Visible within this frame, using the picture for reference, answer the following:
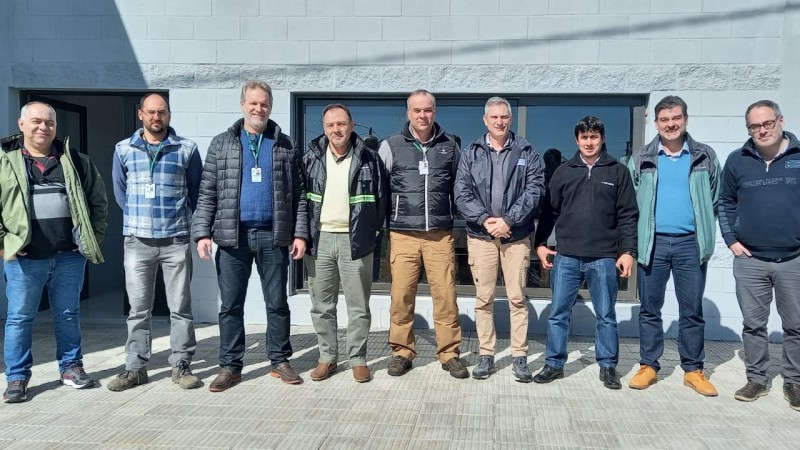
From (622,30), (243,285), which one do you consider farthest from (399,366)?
(622,30)

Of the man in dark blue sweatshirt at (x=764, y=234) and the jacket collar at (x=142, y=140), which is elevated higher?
the jacket collar at (x=142, y=140)

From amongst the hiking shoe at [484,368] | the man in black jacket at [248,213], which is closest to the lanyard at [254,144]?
the man in black jacket at [248,213]

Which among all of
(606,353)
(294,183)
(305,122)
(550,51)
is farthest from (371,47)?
(606,353)

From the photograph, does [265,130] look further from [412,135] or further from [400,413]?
[400,413]

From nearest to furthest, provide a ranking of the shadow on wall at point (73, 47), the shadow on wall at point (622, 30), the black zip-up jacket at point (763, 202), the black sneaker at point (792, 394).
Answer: the black sneaker at point (792, 394) < the black zip-up jacket at point (763, 202) < the shadow on wall at point (622, 30) < the shadow on wall at point (73, 47)

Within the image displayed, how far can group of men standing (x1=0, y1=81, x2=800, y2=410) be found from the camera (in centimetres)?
421

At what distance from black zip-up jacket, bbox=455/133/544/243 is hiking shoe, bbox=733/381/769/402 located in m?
1.90

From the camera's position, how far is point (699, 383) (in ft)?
14.3

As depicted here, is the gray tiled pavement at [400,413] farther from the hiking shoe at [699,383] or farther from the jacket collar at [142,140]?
the jacket collar at [142,140]

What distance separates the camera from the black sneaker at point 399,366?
15.3 ft

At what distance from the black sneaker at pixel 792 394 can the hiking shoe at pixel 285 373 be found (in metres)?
3.52

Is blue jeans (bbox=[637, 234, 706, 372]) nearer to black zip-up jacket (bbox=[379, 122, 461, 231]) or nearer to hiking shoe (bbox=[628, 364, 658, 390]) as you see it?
hiking shoe (bbox=[628, 364, 658, 390])

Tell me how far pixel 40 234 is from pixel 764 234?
5.22 metres

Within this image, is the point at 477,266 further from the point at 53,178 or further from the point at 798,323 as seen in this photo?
the point at 53,178
